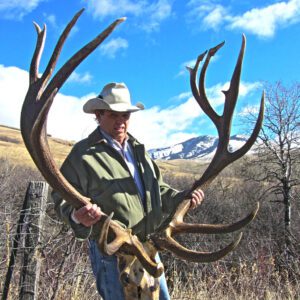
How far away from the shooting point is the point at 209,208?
Result: 25.4 metres

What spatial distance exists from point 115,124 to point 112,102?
7.2 inches

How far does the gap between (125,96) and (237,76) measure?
98 centimetres

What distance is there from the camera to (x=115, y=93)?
398 cm

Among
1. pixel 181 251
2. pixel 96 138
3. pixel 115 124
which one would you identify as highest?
pixel 115 124

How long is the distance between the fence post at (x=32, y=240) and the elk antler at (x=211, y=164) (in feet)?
6.55

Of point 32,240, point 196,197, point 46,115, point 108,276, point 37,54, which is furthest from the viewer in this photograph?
point 32,240

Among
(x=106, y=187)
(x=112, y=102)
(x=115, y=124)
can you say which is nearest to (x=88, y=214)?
(x=106, y=187)

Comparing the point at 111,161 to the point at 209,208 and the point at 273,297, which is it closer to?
the point at 273,297

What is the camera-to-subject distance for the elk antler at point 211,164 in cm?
364

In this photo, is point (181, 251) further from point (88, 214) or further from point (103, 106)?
point (103, 106)

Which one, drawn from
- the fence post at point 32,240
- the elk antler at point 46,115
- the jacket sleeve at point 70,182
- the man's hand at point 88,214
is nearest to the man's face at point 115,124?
the jacket sleeve at point 70,182

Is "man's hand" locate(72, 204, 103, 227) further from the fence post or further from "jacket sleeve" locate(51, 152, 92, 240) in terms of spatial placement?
the fence post

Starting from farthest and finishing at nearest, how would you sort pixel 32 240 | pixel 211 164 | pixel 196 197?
pixel 32 240 < pixel 211 164 < pixel 196 197

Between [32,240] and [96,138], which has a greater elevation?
[96,138]
